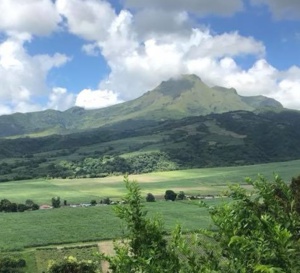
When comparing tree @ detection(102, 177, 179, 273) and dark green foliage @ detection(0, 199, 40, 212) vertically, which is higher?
tree @ detection(102, 177, 179, 273)

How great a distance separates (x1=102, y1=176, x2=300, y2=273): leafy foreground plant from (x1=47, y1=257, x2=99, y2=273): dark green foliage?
3012 inches

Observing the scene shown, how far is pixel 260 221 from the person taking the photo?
16.5m

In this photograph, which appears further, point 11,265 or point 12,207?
point 12,207

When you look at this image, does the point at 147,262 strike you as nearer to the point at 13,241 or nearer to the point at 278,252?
the point at 278,252

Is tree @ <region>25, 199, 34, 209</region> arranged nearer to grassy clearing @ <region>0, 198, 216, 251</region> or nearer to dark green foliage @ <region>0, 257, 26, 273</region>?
grassy clearing @ <region>0, 198, 216, 251</region>

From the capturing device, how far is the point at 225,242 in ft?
53.8

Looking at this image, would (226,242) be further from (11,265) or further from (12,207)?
(12,207)

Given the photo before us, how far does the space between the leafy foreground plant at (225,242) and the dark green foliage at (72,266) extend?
251 ft

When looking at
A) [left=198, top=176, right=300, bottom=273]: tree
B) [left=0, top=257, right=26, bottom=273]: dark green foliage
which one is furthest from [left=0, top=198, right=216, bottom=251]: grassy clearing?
[left=198, top=176, right=300, bottom=273]: tree

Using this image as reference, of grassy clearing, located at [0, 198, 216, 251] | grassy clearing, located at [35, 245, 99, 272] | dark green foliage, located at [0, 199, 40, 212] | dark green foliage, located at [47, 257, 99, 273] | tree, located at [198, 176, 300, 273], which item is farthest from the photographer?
dark green foliage, located at [0, 199, 40, 212]

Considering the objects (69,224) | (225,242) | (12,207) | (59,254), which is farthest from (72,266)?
(12,207)

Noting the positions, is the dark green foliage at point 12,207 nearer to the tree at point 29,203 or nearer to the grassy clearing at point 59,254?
the tree at point 29,203

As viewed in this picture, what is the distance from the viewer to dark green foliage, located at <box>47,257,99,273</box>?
91.8m

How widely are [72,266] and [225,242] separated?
82519 millimetres
